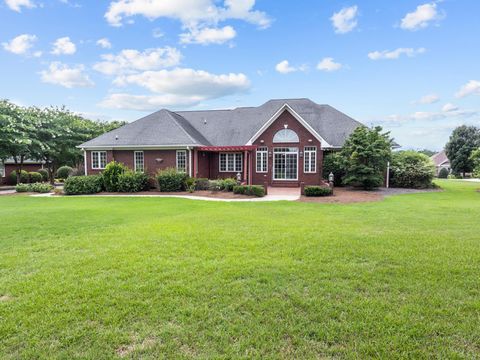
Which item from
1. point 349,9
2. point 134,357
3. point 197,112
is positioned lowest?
point 134,357

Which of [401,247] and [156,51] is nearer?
[401,247]

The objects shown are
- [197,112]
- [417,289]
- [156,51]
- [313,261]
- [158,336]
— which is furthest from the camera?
[197,112]

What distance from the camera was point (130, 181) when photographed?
19844mm

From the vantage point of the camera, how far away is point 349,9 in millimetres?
14367

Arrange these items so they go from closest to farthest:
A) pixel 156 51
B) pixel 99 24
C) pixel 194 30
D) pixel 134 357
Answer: pixel 134 357 → pixel 99 24 → pixel 194 30 → pixel 156 51

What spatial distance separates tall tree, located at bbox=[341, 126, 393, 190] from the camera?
1956cm

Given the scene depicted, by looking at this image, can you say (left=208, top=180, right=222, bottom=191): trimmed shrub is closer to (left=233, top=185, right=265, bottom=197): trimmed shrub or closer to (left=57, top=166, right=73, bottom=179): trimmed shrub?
(left=233, top=185, right=265, bottom=197): trimmed shrub

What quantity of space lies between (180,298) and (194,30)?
16.9 metres

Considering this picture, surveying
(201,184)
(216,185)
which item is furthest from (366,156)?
(201,184)

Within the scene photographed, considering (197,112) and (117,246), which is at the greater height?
(197,112)

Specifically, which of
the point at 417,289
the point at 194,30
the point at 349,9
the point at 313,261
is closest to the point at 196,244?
the point at 313,261

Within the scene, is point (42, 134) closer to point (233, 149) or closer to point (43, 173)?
point (43, 173)

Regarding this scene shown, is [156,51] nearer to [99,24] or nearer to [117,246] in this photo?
[99,24]

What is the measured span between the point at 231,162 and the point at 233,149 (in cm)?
255
